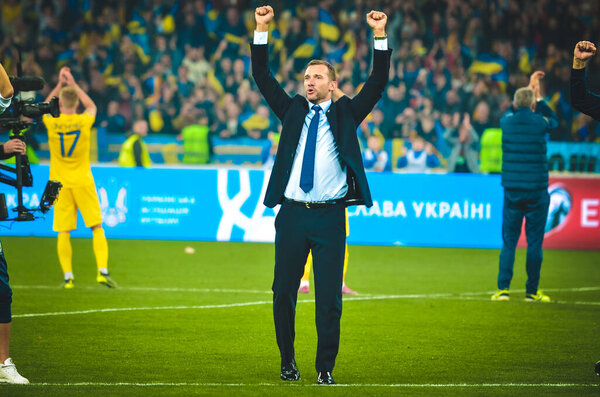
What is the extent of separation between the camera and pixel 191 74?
2542 centimetres

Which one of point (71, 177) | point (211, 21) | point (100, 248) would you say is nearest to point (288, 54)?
point (211, 21)

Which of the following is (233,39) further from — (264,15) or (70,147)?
(264,15)

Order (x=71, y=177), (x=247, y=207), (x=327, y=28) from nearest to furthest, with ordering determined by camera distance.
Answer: (x=71, y=177) < (x=247, y=207) < (x=327, y=28)

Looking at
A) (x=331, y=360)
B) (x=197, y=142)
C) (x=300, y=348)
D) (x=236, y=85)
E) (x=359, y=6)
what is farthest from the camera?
(x=359, y=6)

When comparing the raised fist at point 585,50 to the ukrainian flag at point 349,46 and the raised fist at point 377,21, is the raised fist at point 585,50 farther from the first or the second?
the ukrainian flag at point 349,46

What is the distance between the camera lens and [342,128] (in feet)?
23.3

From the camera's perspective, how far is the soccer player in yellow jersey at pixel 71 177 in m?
12.6

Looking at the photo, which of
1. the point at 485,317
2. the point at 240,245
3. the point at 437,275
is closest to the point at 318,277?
the point at 485,317

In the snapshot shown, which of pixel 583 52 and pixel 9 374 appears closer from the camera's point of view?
pixel 9 374

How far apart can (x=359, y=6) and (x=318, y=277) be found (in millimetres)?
20349

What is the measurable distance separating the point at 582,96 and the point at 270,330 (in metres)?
3.98

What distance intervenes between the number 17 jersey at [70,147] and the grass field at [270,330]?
1.42 m

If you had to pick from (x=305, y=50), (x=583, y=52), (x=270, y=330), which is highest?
(x=305, y=50)

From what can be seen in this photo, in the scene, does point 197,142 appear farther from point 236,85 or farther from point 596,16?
point 596,16
